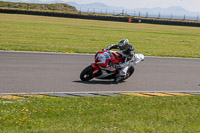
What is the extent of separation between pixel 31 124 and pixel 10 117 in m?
0.56

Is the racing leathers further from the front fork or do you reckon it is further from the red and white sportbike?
the front fork

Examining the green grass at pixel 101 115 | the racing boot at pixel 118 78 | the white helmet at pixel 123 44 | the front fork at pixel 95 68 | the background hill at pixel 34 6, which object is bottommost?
the green grass at pixel 101 115

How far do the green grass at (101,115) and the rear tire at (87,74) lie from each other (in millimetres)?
2199

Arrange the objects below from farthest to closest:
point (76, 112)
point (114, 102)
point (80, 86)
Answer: point (80, 86)
point (114, 102)
point (76, 112)

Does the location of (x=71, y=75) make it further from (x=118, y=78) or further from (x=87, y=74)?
(x=118, y=78)

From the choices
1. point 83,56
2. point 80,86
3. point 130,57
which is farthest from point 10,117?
point 83,56

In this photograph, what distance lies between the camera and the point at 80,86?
9.88 m

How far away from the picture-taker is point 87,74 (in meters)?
10.6

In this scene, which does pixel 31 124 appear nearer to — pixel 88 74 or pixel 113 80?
pixel 88 74

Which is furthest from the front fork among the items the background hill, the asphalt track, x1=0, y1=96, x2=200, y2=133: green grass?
the background hill

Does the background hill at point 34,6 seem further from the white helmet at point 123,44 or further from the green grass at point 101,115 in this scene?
the green grass at point 101,115

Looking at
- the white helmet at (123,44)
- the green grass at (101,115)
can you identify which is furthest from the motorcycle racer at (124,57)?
the green grass at (101,115)

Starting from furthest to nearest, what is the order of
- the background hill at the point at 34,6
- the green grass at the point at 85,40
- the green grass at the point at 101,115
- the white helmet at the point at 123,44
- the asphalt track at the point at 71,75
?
the background hill at the point at 34,6, the green grass at the point at 85,40, the white helmet at the point at 123,44, the asphalt track at the point at 71,75, the green grass at the point at 101,115

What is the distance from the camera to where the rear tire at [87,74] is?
10523 millimetres
